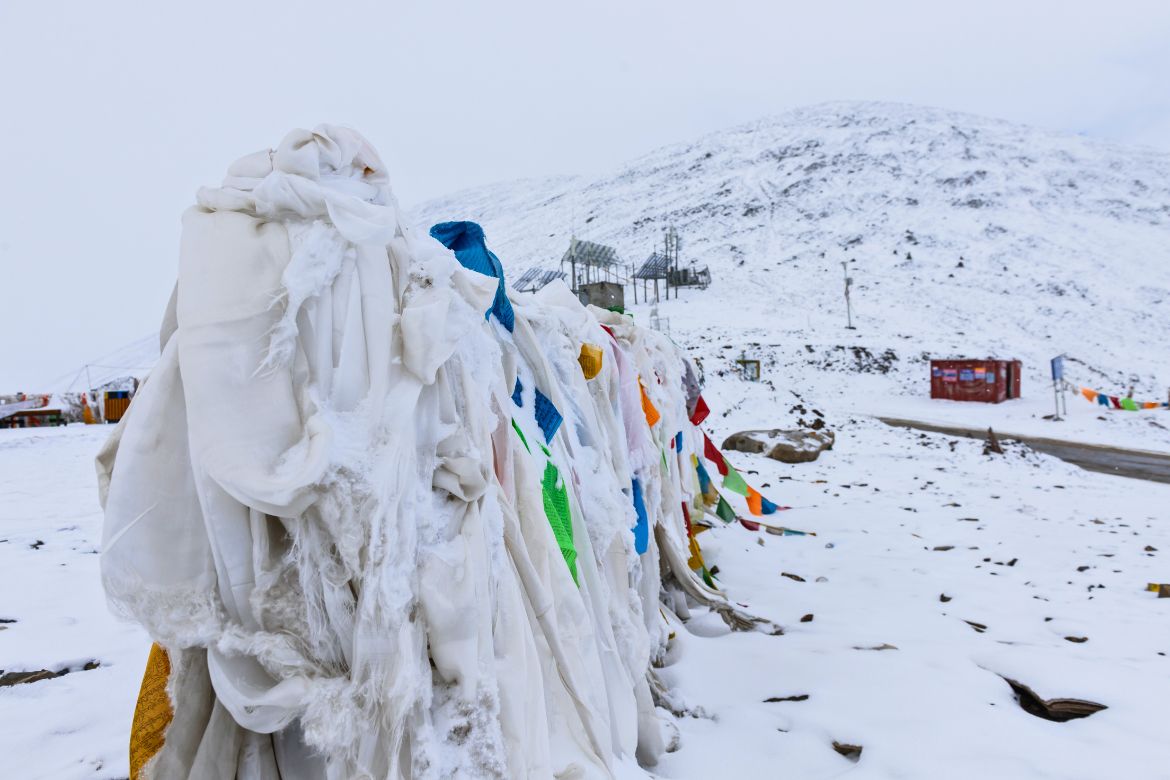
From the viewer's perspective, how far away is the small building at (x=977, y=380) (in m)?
20.2

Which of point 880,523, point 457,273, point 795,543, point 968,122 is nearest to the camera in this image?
point 457,273

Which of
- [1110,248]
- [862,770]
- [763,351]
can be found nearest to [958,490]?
[862,770]

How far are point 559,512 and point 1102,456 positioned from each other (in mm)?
14257

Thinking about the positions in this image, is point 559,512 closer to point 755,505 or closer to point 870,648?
point 870,648

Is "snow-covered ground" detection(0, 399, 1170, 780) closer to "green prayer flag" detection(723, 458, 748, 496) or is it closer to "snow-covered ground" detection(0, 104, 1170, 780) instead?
"snow-covered ground" detection(0, 104, 1170, 780)

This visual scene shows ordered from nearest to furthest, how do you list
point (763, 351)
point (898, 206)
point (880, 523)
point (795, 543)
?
1. point (795, 543)
2. point (880, 523)
3. point (763, 351)
4. point (898, 206)

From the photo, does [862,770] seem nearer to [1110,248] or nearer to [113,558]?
[113,558]

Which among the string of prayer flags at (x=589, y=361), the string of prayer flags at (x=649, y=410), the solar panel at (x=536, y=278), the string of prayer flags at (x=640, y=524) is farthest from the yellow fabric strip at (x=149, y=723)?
the solar panel at (x=536, y=278)

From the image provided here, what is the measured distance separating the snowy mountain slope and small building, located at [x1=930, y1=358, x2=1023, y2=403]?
1.49m

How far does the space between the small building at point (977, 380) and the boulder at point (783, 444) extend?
12.0 meters

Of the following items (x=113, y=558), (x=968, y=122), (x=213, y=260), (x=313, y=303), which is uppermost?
(x=968, y=122)

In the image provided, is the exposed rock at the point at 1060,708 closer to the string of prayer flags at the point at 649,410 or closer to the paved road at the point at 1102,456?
the string of prayer flags at the point at 649,410

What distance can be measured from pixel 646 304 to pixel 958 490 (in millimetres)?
26706

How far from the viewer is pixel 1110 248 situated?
1547 inches
